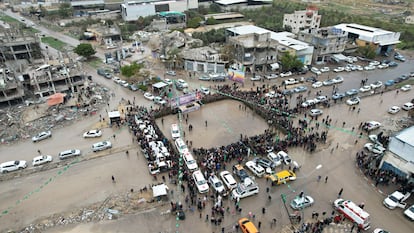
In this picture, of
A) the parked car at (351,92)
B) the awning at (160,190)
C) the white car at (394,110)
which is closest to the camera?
the awning at (160,190)

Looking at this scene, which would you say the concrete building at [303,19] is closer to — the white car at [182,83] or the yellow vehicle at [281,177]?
the white car at [182,83]

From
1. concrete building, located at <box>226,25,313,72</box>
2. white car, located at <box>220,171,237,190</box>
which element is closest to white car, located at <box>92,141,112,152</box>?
white car, located at <box>220,171,237,190</box>

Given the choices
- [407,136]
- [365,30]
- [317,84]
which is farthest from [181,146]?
[365,30]

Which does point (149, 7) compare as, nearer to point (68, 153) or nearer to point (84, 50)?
point (84, 50)

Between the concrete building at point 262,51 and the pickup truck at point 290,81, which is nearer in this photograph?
the pickup truck at point 290,81

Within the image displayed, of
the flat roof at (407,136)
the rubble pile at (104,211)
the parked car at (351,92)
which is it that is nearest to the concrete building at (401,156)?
the flat roof at (407,136)

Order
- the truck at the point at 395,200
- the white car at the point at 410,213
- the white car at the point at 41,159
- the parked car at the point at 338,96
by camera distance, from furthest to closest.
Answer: the parked car at the point at 338,96, the white car at the point at 41,159, the truck at the point at 395,200, the white car at the point at 410,213

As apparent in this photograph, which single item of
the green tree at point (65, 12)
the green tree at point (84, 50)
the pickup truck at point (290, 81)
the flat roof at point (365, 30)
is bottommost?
the pickup truck at point (290, 81)

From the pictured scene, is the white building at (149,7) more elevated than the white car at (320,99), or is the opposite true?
the white building at (149,7)
